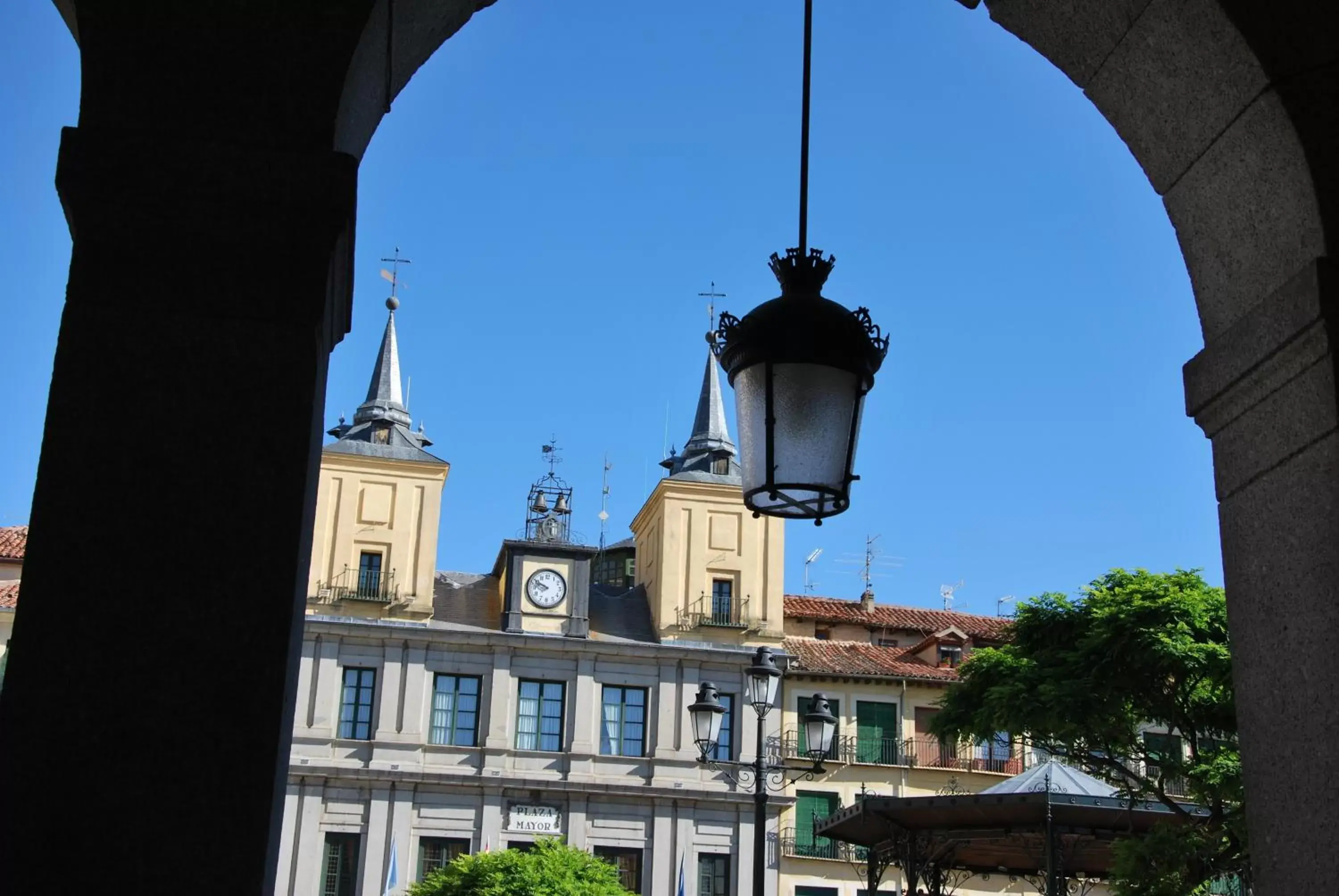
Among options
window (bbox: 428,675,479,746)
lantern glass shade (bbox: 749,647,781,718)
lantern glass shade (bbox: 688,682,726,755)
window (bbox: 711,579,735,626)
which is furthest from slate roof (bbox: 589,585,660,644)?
lantern glass shade (bbox: 749,647,781,718)

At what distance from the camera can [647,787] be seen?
37.0m

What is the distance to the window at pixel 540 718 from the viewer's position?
123ft

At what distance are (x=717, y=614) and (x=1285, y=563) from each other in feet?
122

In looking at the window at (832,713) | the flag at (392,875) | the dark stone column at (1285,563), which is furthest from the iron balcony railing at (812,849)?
the dark stone column at (1285,563)

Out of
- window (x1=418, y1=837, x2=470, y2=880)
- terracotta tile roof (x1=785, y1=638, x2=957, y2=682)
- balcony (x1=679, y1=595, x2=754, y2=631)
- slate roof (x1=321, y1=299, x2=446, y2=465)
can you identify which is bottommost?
window (x1=418, y1=837, x2=470, y2=880)

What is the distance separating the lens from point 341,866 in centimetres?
3525

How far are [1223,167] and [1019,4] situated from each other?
0.67m

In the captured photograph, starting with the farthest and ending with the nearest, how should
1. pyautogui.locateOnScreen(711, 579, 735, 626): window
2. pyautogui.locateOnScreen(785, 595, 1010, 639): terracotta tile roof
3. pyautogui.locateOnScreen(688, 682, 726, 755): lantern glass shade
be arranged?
1. pyautogui.locateOnScreen(785, 595, 1010, 639): terracotta tile roof
2. pyautogui.locateOnScreen(711, 579, 735, 626): window
3. pyautogui.locateOnScreen(688, 682, 726, 755): lantern glass shade

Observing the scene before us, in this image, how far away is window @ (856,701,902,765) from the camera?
1532 inches

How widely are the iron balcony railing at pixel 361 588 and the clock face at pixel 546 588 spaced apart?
11.4ft

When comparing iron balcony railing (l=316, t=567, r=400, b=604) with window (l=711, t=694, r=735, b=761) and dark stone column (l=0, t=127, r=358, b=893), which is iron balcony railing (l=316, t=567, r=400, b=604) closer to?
window (l=711, t=694, r=735, b=761)

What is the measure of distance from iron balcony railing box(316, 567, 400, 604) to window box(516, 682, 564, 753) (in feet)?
14.0

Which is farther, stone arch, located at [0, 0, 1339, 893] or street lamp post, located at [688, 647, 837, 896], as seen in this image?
street lamp post, located at [688, 647, 837, 896]

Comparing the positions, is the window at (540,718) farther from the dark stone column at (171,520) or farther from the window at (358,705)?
the dark stone column at (171,520)
